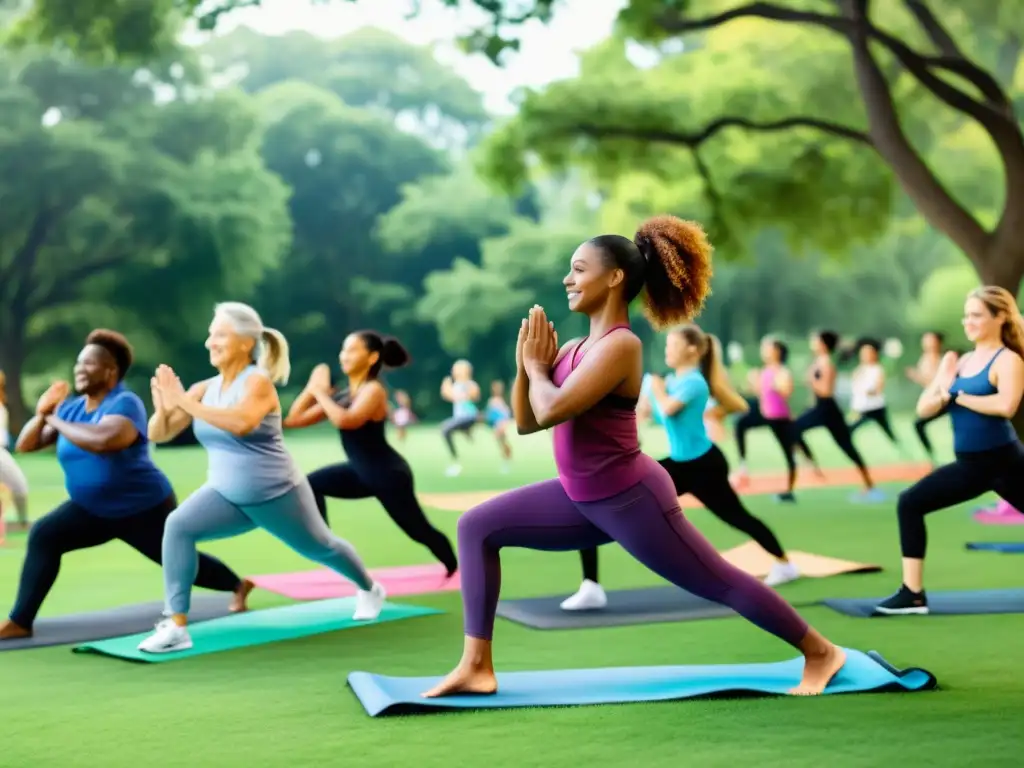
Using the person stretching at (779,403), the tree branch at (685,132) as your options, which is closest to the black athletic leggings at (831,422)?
the person stretching at (779,403)

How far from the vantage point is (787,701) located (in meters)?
5.09

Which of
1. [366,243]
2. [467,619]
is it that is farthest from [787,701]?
[366,243]

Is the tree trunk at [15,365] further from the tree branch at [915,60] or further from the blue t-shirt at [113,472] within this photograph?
the blue t-shirt at [113,472]

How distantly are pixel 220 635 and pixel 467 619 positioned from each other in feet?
6.73

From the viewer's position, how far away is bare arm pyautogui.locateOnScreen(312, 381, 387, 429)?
782 cm

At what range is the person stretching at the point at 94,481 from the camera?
6.62m

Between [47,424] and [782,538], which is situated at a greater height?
[47,424]

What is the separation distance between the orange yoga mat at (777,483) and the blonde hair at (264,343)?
697 cm

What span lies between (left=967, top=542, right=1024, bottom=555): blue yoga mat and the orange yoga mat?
13.7ft

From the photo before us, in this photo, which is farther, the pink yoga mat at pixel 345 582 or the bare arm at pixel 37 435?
the pink yoga mat at pixel 345 582

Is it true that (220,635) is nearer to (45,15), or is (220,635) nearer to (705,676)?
(705,676)

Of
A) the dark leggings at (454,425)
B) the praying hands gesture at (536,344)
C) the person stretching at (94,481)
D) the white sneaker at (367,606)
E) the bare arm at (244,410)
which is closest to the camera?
the praying hands gesture at (536,344)

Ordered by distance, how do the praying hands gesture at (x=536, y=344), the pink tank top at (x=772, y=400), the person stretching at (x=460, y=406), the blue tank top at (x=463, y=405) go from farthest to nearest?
the blue tank top at (x=463, y=405)
the person stretching at (x=460, y=406)
the pink tank top at (x=772, y=400)
the praying hands gesture at (x=536, y=344)

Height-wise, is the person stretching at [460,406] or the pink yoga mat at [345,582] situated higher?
the person stretching at [460,406]
